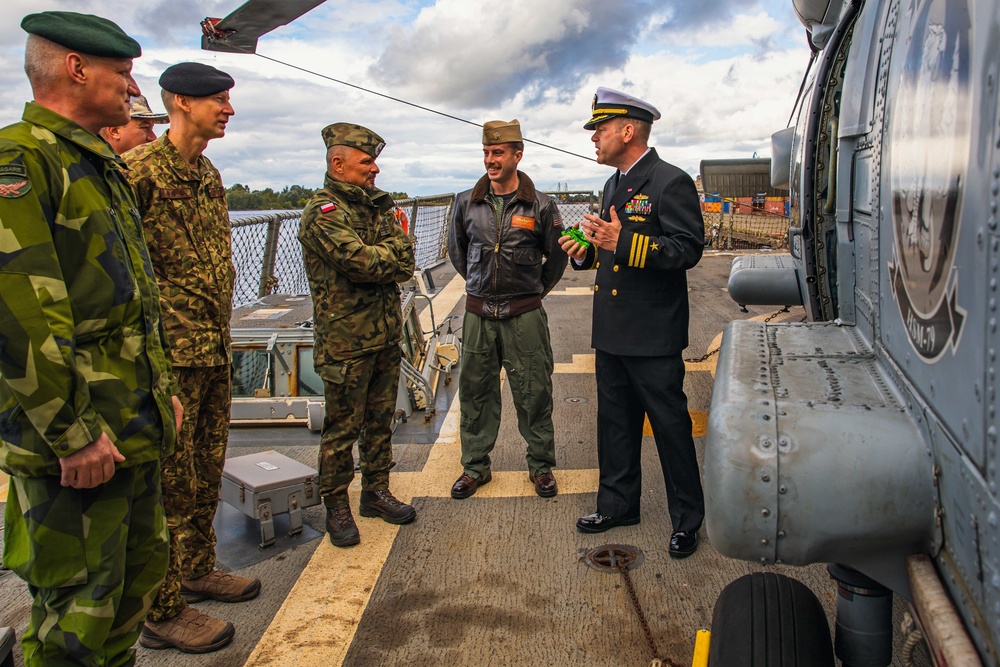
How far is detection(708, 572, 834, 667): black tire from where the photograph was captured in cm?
210

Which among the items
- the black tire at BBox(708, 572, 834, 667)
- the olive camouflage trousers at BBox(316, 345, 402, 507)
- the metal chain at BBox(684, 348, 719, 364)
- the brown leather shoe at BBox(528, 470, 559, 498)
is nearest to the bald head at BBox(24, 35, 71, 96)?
the olive camouflage trousers at BBox(316, 345, 402, 507)

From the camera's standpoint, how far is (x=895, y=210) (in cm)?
179

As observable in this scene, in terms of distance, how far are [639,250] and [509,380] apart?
1272 millimetres

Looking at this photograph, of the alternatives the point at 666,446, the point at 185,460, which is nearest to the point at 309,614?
the point at 185,460

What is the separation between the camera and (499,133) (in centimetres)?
408

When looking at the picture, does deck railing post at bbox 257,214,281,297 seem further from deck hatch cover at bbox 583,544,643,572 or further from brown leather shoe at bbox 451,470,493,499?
deck hatch cover at bbox 583,544,643,572

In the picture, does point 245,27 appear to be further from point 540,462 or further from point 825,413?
point 825,413

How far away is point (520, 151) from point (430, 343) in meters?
2.41

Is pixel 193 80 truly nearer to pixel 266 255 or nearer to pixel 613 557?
pixel 613 557

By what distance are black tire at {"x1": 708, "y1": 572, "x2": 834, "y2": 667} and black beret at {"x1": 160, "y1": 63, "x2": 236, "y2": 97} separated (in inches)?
105

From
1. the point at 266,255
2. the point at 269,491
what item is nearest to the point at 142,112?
the point at 269,491

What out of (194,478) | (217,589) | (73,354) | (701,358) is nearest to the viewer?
(73,354)

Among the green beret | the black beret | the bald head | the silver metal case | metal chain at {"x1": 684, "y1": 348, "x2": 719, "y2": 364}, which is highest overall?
the black beret

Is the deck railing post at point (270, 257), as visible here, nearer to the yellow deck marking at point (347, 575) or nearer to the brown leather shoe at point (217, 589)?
the yellow deck marking at point (347, 575)
